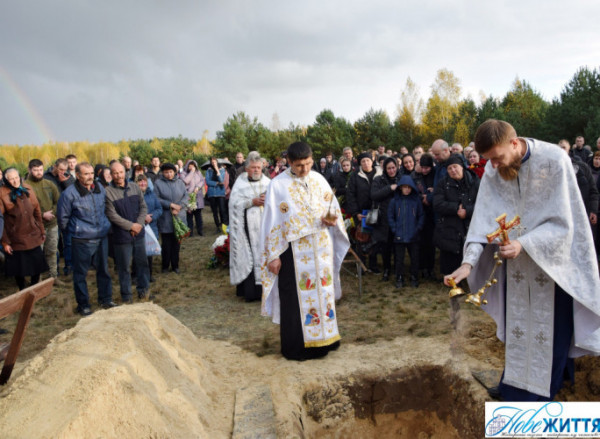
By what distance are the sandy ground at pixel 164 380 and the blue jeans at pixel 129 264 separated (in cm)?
222

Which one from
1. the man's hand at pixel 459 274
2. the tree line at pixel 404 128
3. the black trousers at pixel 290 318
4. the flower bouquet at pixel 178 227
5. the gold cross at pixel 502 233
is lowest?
the black trousers at pixel 290 318

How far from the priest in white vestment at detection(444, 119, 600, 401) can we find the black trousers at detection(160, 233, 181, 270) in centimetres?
694

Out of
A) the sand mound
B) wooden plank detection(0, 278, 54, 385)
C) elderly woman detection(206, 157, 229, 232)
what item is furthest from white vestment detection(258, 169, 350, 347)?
elderly woman detection(206, 157, 229, 232)

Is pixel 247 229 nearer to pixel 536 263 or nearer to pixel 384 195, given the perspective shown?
pixel 384 195

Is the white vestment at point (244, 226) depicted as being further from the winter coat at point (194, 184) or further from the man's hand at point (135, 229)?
the winter coat at point (194, 184)

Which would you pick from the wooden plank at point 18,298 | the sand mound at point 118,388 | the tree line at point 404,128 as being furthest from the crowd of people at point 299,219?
the tree line at point 404,128

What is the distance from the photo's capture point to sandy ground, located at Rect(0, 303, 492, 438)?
288 centimetres

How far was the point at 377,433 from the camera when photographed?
4340 millimetres

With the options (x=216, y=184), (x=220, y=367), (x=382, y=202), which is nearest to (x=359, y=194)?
(x=382, y=202)

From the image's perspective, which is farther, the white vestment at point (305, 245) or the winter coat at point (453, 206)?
the winter coat at point (453, 206)

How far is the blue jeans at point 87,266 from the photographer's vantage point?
652cm

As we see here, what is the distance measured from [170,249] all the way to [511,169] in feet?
24.4

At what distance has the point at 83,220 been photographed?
6.46 meters

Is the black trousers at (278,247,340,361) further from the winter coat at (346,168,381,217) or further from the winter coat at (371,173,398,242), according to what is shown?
the winter coat at (346,168,381,217)
